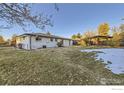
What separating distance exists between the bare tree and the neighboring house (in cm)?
14

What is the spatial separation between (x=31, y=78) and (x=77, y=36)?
2.96ft

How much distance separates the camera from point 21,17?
3.13 meters

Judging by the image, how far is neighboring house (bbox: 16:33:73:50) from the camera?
315cm

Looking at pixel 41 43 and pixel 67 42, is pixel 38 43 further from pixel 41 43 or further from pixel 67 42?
pixel 67 42

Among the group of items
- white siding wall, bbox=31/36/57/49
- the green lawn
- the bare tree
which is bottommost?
the green lawn

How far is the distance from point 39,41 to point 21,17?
0.44 m

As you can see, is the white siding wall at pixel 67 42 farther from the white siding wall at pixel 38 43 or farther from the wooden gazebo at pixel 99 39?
the wooden gazebo at pixel 99 39

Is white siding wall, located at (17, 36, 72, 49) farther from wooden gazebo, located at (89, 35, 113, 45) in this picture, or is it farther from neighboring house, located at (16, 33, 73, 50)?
wooden gazebo, located at (89, 35, 113, 45)

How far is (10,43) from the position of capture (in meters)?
3.17

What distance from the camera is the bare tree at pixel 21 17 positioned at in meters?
3.04

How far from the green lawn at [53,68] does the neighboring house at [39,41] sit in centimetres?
8

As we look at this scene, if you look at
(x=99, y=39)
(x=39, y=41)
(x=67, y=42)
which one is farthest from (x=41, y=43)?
(x=99, y=39)

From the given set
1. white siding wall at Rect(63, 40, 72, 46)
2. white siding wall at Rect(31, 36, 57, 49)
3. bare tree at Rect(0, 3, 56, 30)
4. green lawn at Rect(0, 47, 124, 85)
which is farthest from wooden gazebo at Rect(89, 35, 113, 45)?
bare tree at Rect(0, 3, 56, 30)
